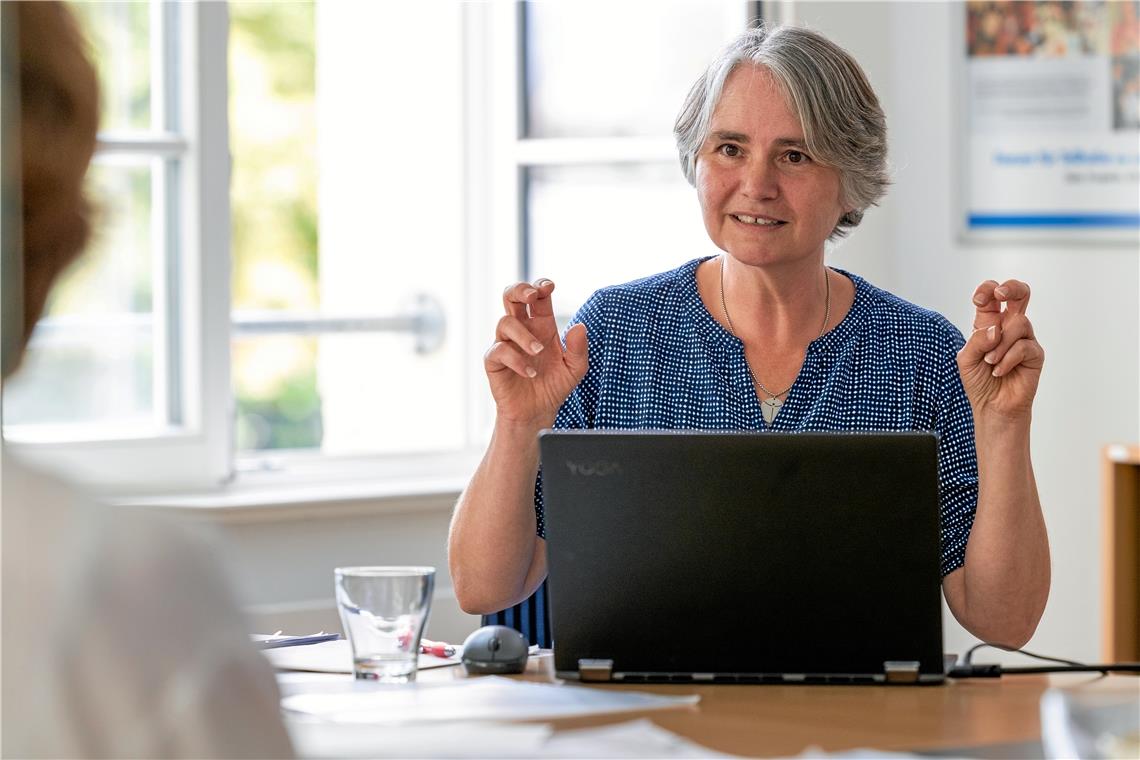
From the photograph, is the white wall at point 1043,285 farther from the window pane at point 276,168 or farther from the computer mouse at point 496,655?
the window pane at point 276,168

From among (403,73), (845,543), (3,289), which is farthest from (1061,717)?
(403,73)

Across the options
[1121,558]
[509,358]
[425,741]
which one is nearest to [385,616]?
[425,741]

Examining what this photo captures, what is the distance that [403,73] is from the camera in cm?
338

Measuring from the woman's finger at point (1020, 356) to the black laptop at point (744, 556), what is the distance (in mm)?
364

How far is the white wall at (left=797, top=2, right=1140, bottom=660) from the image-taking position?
3.07 metres

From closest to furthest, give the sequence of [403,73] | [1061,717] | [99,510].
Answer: [99,510], [1061,717], [403,73]

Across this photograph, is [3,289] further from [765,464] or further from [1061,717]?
[765,464]

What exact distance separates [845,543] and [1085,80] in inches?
82.5

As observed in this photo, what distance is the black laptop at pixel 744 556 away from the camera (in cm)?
135

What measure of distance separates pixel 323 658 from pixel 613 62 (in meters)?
1.98

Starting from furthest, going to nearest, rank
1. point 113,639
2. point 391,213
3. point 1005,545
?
point 391,213, point 1005,545, point 113,639

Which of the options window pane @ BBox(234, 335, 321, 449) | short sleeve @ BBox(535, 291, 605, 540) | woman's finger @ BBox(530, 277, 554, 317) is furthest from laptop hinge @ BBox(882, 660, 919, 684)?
window pane @ BBox(234, 335, 321, 449)

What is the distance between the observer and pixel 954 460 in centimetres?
197

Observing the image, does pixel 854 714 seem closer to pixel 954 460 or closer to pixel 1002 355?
pixel 1002 355
